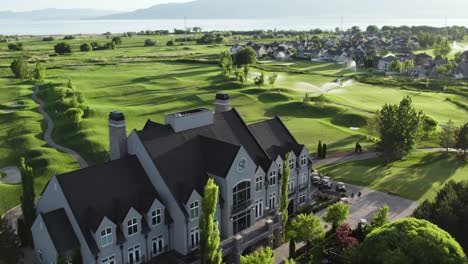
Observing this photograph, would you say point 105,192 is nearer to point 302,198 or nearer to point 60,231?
point 60,231

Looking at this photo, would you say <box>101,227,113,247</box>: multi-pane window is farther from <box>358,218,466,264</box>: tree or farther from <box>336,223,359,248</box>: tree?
<box>336,223,359,248</box>: tree

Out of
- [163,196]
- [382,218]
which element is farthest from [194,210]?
[382,218]

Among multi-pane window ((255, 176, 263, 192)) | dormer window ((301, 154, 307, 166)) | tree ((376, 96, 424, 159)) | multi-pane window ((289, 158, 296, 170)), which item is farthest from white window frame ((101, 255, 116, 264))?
tree ((376, 96, 424, 159))

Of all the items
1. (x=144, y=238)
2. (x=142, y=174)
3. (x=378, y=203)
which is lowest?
(x=378, y=203)

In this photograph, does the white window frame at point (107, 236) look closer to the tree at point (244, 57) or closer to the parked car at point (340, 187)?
the parked car at point (340, 187)

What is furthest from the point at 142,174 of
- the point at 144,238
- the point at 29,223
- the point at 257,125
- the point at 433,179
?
the point at 433,179

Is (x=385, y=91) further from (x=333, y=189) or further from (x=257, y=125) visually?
(x=257, y=125)
